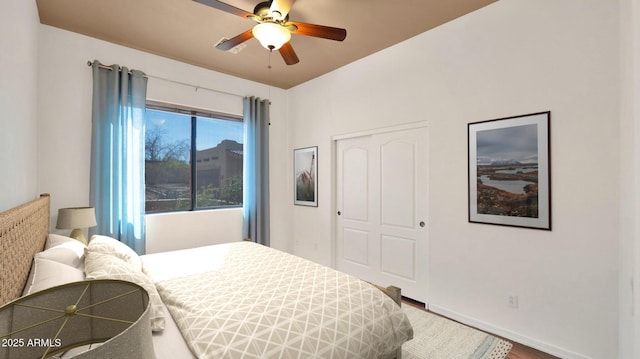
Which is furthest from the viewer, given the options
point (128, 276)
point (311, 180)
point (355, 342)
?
point (311, 180)

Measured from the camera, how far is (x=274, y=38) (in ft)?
6.95

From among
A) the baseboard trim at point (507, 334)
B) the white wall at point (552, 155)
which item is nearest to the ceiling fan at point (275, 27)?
the white wall at point (552, 155)

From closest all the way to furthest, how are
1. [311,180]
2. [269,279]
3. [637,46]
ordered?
[637,46] < [269,279] < [311,180]

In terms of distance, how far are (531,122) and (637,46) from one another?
1372mm

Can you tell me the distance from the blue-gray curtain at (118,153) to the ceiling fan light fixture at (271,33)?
1987 mm

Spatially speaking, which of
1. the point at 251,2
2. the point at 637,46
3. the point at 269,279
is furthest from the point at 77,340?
the point at 251,2

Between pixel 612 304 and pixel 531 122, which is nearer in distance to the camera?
pixel 612 304

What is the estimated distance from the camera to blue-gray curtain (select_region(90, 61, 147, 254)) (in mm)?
3002

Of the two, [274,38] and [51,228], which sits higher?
Result: [274,38]

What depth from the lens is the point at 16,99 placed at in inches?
67.6

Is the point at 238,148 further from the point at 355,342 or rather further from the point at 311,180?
the point at 355,342

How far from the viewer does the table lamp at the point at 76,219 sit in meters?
2.59

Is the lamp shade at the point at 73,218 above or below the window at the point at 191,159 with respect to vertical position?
below

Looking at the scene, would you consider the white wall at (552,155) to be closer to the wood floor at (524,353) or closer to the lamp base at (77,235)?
the wood floor at (524,353)
